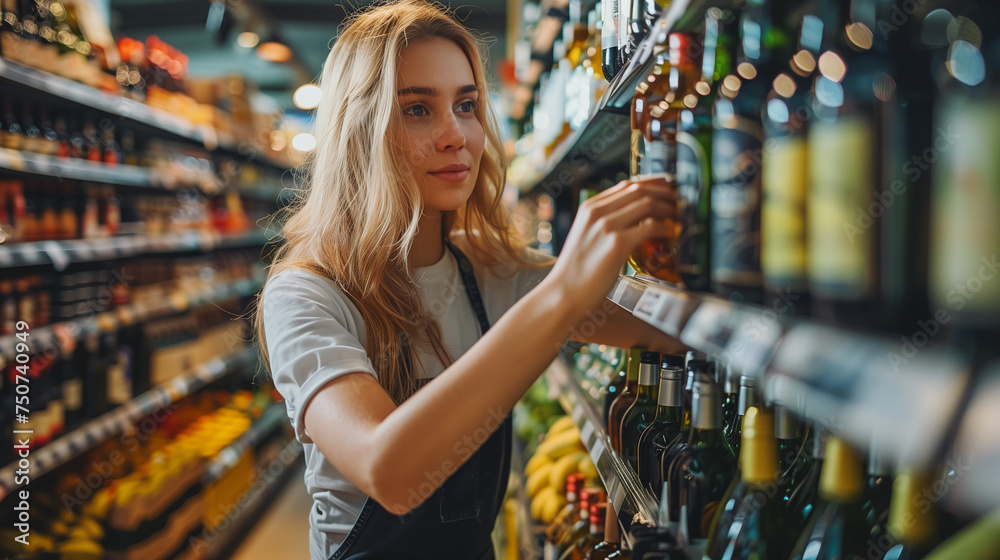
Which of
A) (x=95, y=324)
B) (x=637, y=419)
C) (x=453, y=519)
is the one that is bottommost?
(x=453, y=519)

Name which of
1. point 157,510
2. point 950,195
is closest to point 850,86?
point 950,195

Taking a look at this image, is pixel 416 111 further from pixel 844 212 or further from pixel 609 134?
pixel 844 212

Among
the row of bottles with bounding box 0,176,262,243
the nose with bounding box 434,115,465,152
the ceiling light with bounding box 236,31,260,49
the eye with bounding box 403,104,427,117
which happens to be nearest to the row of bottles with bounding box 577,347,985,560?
the nose with bounding box 434,115,465,152

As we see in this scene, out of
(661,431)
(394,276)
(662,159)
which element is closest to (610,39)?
(662,159)

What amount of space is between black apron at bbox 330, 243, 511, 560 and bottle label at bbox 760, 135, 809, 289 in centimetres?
97

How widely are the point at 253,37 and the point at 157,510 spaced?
3540 mm

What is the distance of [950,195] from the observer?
47 cm

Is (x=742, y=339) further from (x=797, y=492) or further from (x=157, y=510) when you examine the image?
(x=157, y=510)

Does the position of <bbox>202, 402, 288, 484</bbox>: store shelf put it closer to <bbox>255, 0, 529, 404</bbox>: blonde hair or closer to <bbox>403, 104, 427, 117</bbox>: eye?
<bbox>255, 0, 529, 404</bbox>: blonde hair

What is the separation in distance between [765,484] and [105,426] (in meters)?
2.75

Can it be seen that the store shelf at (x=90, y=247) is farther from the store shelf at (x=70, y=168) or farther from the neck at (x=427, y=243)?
the neck at (x=427, y=243)

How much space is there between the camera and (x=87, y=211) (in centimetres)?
298

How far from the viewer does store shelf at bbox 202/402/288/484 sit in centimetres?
368

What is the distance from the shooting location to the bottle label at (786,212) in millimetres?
626
